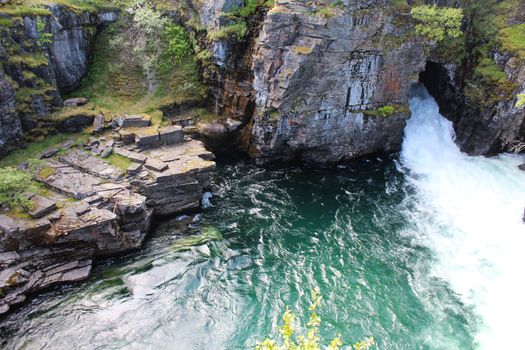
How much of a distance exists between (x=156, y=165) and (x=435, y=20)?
21.2 m

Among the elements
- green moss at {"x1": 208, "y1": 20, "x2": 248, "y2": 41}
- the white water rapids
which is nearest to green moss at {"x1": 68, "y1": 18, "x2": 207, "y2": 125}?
green moss at {"x1": 208, "y1": 20, "x2": 248, "y2": 41}

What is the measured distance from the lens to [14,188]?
2091 cm

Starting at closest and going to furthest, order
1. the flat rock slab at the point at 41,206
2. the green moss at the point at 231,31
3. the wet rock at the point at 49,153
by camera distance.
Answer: the flat rock slab at the point at 41,206 < the wet rock at the point at 49,153 < the green moss at the point at 231,31

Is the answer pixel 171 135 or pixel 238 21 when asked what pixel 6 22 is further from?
pixel 238 21

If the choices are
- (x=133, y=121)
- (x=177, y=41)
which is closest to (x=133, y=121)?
(x=133, y=121)

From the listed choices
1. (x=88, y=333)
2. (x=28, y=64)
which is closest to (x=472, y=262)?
(x=88, y=333)

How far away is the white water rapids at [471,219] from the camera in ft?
63.4

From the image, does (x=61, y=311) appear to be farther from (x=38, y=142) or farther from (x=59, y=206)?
(x=38, y=142)

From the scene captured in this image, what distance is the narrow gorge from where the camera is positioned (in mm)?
18625

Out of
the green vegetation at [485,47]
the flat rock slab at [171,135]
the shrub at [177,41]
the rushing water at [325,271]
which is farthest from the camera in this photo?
the shrub at [177,41]

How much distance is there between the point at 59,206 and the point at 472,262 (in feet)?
72.5

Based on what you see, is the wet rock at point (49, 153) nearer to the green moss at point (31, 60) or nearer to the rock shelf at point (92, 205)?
the rock shelf at point (92, 205)

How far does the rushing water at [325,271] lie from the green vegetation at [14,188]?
16.3 feet

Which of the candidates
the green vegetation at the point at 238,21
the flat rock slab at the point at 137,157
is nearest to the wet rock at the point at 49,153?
the flat rock slab at the point at 137,157
